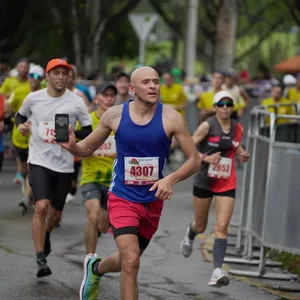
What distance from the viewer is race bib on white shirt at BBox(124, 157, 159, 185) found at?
8.66m

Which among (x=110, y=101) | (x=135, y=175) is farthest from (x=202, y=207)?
(x=135, y=175)

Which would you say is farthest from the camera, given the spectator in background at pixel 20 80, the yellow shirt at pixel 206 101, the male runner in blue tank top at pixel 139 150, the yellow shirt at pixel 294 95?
the yellow shirt at pixel 294 95

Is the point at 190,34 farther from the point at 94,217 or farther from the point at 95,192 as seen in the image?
the point at 94,217

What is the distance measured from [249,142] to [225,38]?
22.1 metres

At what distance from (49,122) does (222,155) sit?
1761 mm

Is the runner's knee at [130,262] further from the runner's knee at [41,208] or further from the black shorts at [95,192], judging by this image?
the black shorts at [95,192]

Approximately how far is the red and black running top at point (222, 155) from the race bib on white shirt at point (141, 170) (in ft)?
9.43

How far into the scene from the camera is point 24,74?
17.7 meters

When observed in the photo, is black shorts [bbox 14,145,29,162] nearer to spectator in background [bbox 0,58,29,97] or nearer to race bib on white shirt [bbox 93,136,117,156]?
spectator in background [bbox 0,58,29,97]

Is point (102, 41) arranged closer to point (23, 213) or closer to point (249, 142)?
point (23, 213)

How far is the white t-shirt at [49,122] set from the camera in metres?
10.9

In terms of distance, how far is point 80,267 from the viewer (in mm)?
11453

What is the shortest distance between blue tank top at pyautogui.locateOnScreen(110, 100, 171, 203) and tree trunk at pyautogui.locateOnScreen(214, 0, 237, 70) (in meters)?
26.0

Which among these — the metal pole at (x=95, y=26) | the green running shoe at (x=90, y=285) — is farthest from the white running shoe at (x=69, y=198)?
the metal pole at (x=95, y=26)
